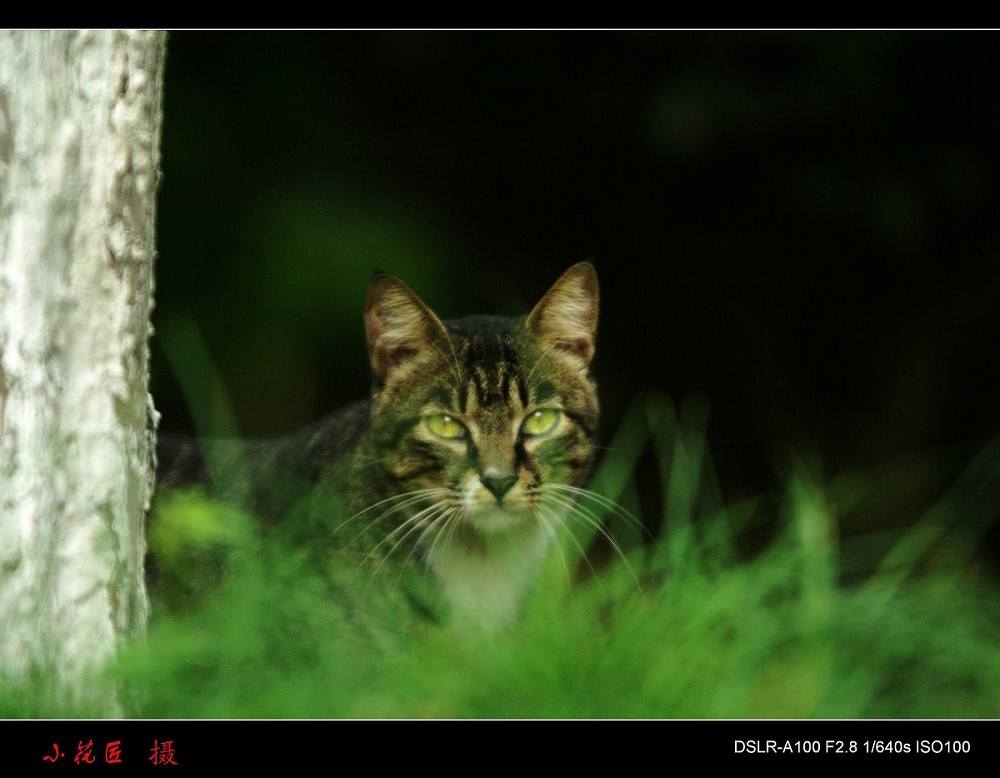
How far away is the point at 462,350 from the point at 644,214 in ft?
6.79

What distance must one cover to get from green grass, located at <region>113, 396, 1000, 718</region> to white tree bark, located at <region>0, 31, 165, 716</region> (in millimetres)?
160

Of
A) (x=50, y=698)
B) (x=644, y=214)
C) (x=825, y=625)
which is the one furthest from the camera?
(x=644, y=214)

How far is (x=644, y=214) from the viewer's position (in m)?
4.92

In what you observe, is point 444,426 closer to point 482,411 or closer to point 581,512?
point 482,411

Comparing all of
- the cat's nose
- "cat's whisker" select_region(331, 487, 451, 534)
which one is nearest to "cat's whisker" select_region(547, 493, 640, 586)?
the cat's nose

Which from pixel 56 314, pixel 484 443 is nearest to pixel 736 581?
pixel 484 443

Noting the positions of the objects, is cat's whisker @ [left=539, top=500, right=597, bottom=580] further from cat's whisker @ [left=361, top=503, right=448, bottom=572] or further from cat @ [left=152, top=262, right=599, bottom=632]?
cat's whisker @ [left=361, top=503, right=448, bottom=572]

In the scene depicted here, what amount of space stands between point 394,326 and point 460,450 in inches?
14.9

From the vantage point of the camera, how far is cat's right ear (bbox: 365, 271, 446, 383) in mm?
2973

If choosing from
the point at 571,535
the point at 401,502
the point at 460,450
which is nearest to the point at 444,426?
the point at 460,450

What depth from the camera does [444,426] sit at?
3.00 meters

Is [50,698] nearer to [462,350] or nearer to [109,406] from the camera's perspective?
[109,406]

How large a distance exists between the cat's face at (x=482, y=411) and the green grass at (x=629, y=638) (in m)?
0.21

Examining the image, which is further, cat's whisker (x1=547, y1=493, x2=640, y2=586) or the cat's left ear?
the cat's left ear
